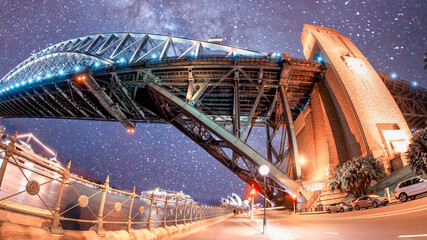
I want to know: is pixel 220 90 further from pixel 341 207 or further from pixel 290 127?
pixel 341 207

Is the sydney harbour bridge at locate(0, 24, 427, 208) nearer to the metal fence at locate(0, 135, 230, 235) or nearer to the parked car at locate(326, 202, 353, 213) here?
the parked car at locate(326, 202, 353, 213)

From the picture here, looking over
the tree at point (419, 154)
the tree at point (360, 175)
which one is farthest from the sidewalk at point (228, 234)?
the tree at point (419, 154)

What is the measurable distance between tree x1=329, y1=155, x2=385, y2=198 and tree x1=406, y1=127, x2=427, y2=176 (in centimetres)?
313

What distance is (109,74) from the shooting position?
28859 mm

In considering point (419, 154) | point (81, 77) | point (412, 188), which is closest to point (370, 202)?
point (412, 188)

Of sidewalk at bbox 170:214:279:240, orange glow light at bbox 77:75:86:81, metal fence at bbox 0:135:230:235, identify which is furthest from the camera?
orange glow light at bbox 77:75:86:81

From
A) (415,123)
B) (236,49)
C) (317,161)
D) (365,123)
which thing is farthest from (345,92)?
(415,123)

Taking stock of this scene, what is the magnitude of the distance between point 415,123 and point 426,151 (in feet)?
116

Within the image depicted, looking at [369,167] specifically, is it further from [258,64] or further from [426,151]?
[258,64]

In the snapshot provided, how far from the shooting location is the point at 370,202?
15.9m

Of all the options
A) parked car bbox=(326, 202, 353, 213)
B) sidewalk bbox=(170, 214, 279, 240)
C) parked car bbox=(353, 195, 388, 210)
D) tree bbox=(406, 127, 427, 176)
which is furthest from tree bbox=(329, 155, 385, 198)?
sidewalk bbox=(170, 214, 279, 240)

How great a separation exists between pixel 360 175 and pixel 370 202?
14.0ft

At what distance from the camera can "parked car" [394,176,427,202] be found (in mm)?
12406

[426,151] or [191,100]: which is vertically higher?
[191,100]
